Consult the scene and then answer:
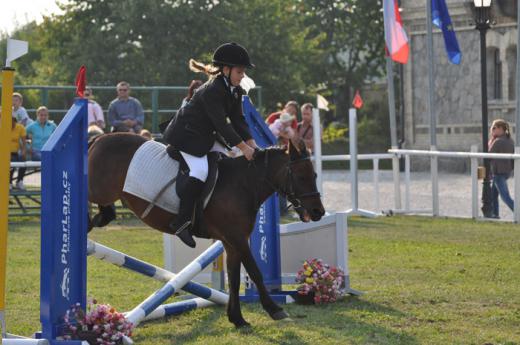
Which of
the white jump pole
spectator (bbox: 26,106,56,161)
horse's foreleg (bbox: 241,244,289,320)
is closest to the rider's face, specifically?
horse's foreleg (bbox: 241,244,289,320)

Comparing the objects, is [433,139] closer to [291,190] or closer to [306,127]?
[306,127]

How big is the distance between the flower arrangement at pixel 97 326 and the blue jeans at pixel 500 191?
12600 mm

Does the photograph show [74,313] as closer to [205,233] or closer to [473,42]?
[205,233]

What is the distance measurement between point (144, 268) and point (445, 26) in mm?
14616

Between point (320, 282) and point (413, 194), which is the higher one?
point (320, 282)

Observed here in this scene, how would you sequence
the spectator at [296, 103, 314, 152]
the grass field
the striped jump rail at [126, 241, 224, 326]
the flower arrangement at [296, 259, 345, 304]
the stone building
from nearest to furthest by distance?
the striped jump rail at [126, 241, 224, 326]
the grass field
the flower arrangement at [296, 259, 345, 304]
the spectator at [296, 103, 314, 152]
the stone building

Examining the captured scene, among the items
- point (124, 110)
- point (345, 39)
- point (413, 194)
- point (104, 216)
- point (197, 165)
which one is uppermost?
point (345, 39)

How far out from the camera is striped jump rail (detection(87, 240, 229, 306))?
934 cm

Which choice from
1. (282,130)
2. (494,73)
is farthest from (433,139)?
(494,73)

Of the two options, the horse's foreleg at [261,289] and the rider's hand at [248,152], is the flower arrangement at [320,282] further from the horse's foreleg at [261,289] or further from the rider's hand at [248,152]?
the rider's hand at [248,152]

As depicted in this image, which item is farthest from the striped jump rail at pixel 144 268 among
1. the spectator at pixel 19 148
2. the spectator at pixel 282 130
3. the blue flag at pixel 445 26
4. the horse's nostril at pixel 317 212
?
the blue flag at pixel 445 26

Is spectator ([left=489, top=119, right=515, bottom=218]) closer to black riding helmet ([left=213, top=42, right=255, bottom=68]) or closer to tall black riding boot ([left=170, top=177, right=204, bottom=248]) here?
black riding helmet ([left=213, top=42, right=255, bottom=68])

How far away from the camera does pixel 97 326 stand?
8.23 m

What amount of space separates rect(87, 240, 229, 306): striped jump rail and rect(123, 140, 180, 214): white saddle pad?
1.69 feet
